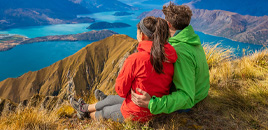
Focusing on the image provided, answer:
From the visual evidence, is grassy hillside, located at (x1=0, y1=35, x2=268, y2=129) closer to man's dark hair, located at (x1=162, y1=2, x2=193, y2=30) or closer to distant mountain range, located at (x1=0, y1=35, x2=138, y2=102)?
man's dark hair, located at (x1=162, y1=2, x2=193, y2=30)

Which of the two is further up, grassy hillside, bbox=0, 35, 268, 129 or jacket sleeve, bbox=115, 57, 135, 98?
jacket sleeve, bbox=115, 57, 135, 98

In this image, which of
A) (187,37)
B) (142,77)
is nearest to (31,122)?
(142,77)

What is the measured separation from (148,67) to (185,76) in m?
0.61

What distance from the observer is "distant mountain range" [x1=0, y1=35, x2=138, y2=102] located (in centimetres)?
10224

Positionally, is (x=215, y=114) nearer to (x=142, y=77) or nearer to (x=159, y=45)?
(x=142, y=77)

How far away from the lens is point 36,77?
10956 cm

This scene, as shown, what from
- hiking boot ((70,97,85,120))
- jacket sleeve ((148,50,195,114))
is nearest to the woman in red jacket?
jacket sleeve ((148,50,195,114))

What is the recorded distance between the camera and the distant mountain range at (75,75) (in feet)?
335

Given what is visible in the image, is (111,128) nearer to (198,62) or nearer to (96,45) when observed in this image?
(198,62)

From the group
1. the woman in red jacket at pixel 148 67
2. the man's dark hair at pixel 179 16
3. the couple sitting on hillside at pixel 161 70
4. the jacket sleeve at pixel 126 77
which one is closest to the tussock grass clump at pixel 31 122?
the couple sitting on hillside at pixel 161 70

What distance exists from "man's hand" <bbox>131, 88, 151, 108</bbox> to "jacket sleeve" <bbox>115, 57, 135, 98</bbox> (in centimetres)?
14

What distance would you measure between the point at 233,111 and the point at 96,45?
136 m

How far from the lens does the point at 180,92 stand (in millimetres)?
2531

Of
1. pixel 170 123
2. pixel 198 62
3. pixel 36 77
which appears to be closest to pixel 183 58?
pixel 198 62
